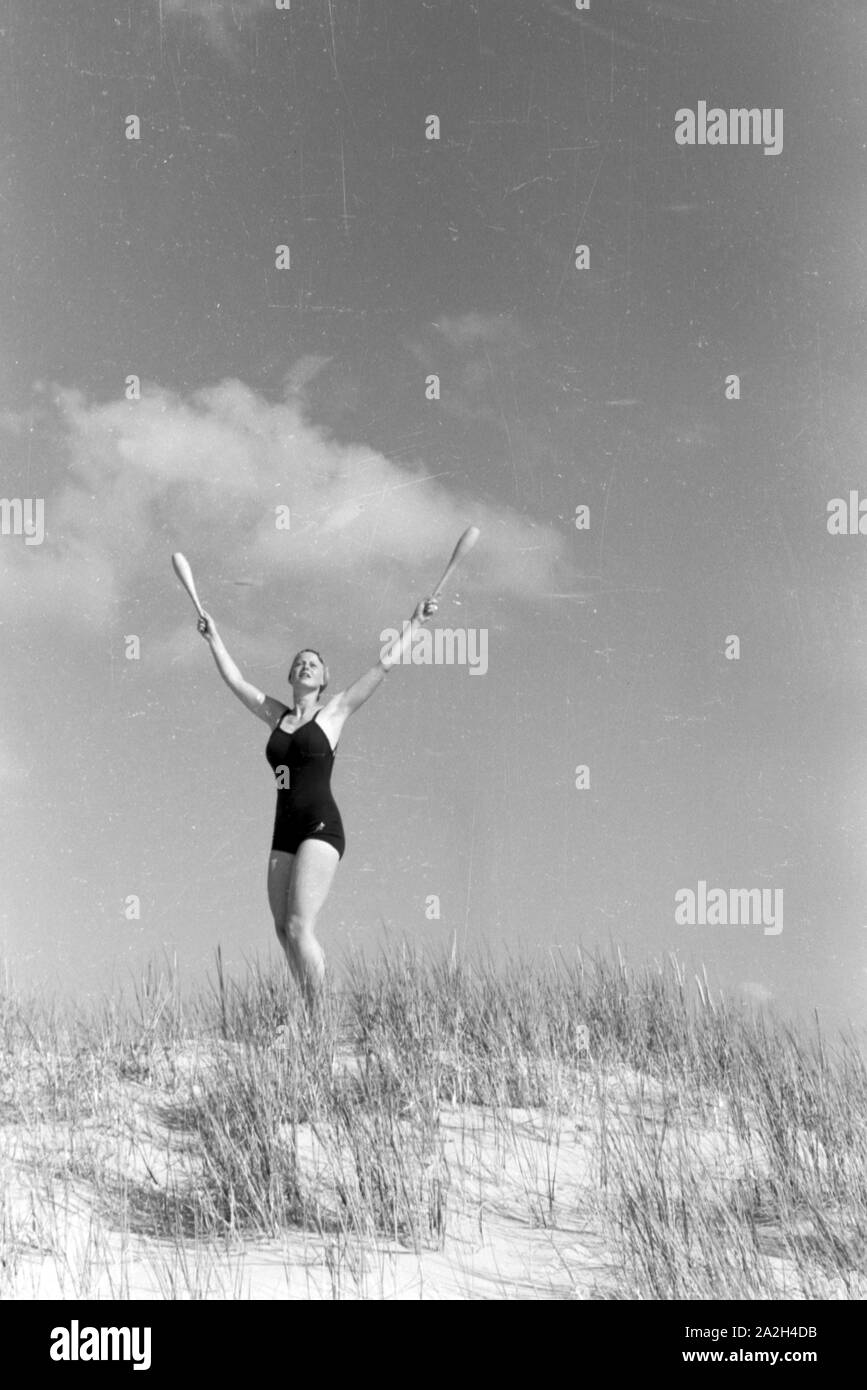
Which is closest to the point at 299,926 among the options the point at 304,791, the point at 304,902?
the point at 304,902

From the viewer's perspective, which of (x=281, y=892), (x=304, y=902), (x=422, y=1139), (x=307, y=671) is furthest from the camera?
(x=307, y=671)

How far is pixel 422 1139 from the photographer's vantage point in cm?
452

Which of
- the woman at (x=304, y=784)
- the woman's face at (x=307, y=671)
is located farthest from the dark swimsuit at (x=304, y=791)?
the woman's face at (x=307, y=671)

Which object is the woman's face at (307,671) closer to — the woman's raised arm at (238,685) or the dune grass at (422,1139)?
the woman's raised arm at (238,685)

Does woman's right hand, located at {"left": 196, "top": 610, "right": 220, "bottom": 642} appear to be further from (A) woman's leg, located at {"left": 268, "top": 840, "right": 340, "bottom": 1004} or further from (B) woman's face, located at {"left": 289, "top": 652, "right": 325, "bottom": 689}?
(A) woman's leg, located at {"left": 268, "top": 840, "right": 340, "bottom": 1004}

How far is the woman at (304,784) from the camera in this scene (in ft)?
18.0

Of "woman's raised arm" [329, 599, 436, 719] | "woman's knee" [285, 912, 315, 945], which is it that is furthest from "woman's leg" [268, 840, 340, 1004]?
"woman's raised arm" [329, 599, 436, 719]

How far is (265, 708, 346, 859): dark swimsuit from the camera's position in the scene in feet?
18.3

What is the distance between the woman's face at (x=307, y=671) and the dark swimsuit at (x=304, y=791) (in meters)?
0.24

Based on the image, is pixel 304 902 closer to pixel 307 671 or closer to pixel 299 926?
pixel 299 926

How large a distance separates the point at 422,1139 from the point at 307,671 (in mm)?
2425

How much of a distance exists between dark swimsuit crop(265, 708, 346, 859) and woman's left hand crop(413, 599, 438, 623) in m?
0.75

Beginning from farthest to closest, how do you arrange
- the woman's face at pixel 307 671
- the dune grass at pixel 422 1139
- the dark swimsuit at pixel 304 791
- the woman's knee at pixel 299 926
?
the woman's face at pixel 307 671 → the dark swimsuit at pixel 304 791 → the woman's knee at pixel 299 926 → the dune grass at pixel 422 1139
